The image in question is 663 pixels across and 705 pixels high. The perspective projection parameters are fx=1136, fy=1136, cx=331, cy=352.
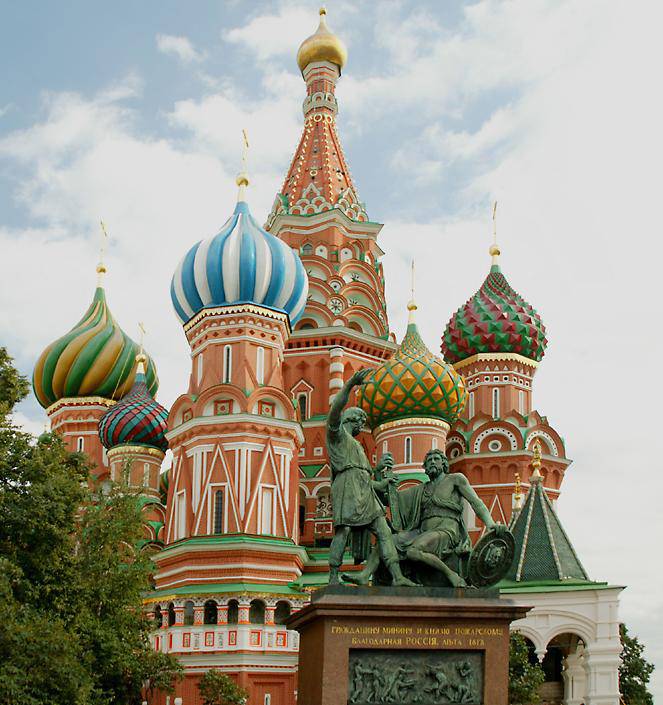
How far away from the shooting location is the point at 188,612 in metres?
31.0

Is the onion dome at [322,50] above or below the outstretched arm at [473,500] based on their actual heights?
above

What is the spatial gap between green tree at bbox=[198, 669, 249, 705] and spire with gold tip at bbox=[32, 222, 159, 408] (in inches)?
694

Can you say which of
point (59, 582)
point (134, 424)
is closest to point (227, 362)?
point (134, 424)

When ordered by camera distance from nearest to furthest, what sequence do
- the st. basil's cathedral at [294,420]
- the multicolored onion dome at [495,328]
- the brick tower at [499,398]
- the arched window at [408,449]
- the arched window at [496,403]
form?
1. the st. basil's cathedral at [294,420]
2. the arched window at [408,449]
3. the brick tower at [499,398]
4. the arched window at [496,403]
5. the multicolored onion dome at [495,328]

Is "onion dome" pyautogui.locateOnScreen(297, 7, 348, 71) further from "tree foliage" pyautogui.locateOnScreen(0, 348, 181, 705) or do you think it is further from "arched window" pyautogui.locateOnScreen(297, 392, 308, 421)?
"tree foliage" pyautogui.locateOnScreen(0, 348, 181, 705)

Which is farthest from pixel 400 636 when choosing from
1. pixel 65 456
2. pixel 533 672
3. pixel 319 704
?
pixel 533 672

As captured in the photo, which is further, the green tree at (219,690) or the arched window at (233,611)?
the arched window at (233,611)

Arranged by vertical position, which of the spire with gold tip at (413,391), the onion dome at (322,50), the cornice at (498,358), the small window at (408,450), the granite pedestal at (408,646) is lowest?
the granite pedestal at (408,646)

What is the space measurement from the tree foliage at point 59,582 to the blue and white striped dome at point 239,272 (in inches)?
435

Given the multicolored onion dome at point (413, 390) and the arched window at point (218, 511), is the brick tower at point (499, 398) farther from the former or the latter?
the arched window at point (218, 511)

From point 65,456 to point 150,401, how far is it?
761 inches

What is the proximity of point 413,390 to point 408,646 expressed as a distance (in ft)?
74.4

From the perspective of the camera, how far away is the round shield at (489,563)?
1332 cm

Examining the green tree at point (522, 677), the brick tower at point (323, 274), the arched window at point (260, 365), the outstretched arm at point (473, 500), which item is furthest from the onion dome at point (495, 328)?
the outstretched arm at point (473, 500)
